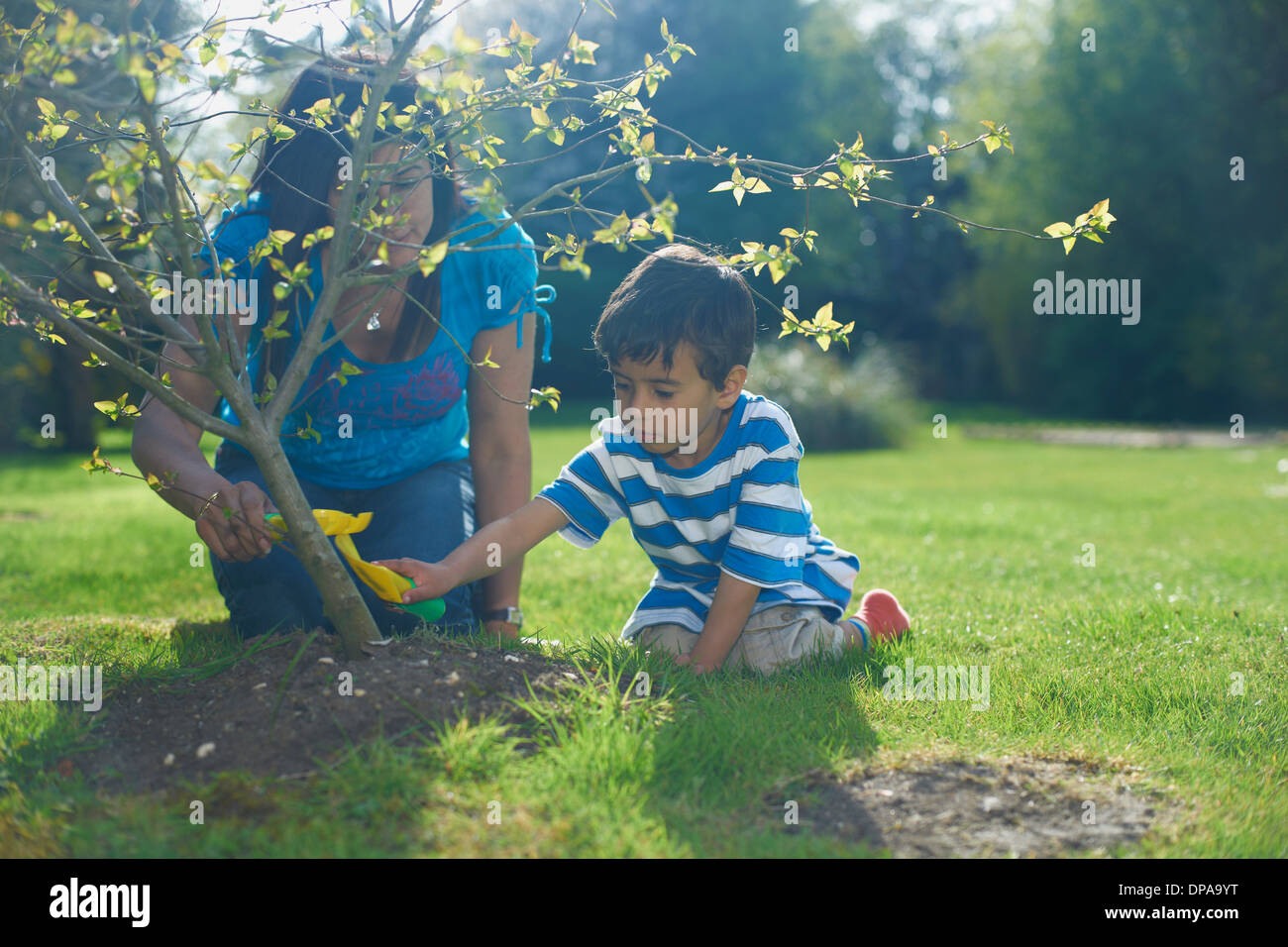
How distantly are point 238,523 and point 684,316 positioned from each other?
52.9 inches

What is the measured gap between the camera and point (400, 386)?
360 cm

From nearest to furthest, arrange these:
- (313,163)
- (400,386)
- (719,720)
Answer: (719,720), (313,163), (400,386)

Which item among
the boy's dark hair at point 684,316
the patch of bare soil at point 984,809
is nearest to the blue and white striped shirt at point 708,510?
the boy's dark hair at point 684,316

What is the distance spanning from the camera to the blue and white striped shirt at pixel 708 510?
303 cm

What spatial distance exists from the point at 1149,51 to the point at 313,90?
79.6 feet

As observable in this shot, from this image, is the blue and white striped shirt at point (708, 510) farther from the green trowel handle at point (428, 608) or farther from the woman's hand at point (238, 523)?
the woman's hand at point (238, 523)

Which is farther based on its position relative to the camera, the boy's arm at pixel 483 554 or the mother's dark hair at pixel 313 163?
the mother's dark hair at pixel 313 163

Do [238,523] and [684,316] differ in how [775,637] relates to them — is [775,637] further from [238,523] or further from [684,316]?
[238,523]

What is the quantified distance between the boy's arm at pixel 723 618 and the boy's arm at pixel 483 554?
0.56 meters

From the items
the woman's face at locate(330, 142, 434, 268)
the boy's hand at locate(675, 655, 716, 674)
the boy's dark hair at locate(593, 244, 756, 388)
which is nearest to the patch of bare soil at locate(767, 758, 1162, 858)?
the boy's hand at locate(675, 655, 716, 674)

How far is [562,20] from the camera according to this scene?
86.9ft

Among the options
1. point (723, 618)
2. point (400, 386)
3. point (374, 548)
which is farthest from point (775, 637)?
point (400, 386)
